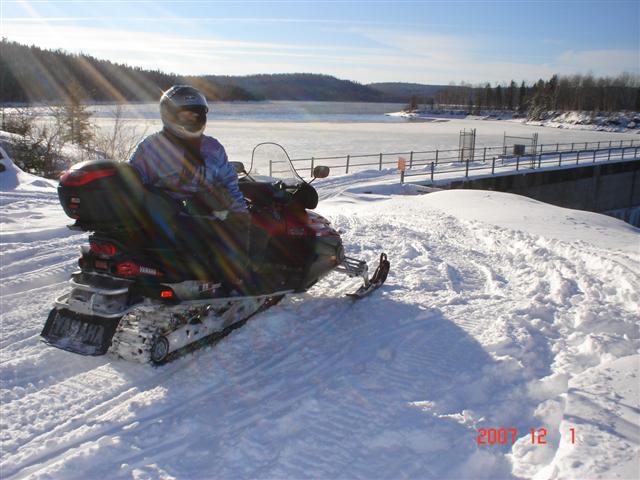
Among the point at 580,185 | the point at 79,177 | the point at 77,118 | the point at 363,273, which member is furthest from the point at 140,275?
the point at 580,185

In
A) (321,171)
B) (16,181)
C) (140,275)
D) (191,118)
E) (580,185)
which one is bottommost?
(580,185)

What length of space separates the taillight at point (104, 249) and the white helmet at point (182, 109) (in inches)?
32.7

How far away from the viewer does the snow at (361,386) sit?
8.38 feet

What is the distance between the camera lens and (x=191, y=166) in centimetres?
359

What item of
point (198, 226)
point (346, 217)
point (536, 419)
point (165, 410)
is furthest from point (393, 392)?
point (346, 217)

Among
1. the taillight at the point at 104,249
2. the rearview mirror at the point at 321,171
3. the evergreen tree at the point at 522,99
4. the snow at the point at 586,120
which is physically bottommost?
the taillight at the point at 104,249

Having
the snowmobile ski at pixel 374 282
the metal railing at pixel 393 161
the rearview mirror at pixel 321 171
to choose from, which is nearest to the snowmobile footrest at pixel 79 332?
the rearview mirror at pixel 321 171

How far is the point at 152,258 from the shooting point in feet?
10.9

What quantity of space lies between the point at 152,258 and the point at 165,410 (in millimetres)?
883

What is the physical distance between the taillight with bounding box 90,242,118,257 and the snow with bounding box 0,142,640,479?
30.4 inches

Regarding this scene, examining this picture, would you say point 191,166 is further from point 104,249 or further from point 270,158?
point 270,158

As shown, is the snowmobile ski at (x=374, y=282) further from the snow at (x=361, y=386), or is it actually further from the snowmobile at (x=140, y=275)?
the snowmobile at (x=140, y=275)

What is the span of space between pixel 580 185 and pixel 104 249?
26.8 meters

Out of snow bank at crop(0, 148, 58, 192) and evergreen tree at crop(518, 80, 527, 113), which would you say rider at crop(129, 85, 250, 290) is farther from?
evergreen tree at crop(518, 80, 527, 113)
